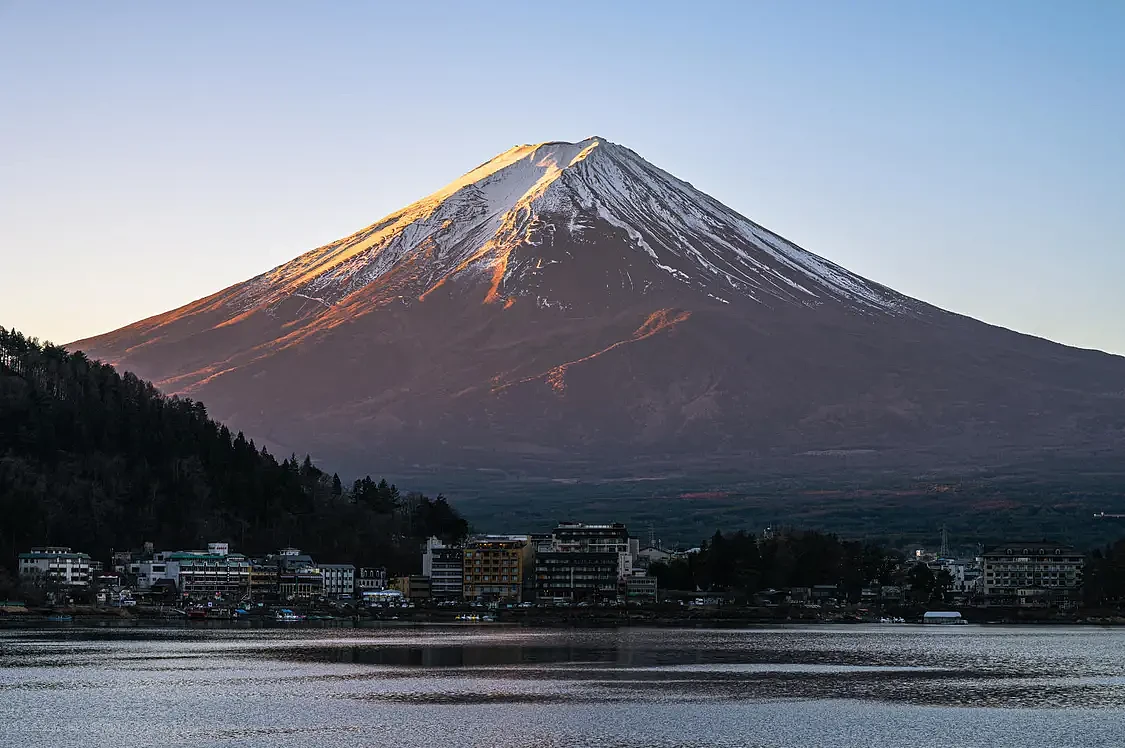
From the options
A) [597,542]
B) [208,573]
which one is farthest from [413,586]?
[208,573]

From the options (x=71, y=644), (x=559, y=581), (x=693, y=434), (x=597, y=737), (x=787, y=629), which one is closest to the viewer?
(x=597, y=737)

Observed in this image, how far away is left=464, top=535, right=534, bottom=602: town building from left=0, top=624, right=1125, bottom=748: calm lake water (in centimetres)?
3167

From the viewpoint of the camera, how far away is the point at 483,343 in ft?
611

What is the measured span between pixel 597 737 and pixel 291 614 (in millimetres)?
48873

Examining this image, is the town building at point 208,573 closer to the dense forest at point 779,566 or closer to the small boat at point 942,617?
the dense forest at point 779,566

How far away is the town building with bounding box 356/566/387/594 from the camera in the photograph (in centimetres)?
9630

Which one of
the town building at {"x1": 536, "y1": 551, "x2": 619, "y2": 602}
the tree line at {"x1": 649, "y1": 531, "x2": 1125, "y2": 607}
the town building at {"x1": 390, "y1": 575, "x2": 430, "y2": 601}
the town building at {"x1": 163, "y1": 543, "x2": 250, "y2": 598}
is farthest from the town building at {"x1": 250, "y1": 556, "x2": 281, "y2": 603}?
the tree line at {"x1": 649, "y1": 531, "x2": 1125, "y2": 607}

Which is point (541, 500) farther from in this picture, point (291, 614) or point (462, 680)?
point (462, 680)

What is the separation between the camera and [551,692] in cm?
4422

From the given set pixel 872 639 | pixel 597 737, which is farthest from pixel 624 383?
pixel 597 737

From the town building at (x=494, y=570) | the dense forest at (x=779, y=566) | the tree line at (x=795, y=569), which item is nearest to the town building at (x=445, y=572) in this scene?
the town building at (x=494, y=570)

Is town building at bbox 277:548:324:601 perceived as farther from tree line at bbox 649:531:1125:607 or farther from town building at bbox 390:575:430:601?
tree line at bbox 649:531:1125:607

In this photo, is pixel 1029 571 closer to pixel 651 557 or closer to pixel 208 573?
pixel 651 557

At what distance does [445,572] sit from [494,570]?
3.31 metres
